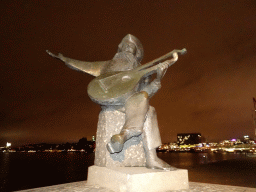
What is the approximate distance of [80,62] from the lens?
370cm

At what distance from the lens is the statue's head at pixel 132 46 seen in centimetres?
363

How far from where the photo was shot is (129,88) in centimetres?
290

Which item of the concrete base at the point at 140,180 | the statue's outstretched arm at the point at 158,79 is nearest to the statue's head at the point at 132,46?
the statue's outstretched arm at the point at 158,79

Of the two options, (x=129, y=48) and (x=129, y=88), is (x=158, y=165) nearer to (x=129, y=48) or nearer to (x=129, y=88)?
(x=129, y=88)

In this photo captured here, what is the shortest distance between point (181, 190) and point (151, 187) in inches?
17.9

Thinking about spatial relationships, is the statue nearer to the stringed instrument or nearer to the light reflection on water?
the stringed instrument

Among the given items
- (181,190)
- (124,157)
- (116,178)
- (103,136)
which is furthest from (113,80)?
(181,190)

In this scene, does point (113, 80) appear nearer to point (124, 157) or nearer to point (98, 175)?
point (124, 157)

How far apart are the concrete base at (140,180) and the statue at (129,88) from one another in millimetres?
152

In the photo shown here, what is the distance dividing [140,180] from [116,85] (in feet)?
4.42

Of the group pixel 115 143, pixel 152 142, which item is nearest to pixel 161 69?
pixel 152 142

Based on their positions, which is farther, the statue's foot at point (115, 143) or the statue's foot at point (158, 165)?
the statue's foot at point (158, 165)

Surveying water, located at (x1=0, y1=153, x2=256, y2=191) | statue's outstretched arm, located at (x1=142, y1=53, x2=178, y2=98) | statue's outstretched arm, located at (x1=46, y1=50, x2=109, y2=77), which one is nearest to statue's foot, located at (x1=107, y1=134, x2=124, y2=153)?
statue's outstretched arm, located at (x1=142, y1=53, x2=178, y2=98)

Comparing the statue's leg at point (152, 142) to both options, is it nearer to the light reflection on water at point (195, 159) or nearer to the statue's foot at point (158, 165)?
the statue's foot at point (158, 165)
